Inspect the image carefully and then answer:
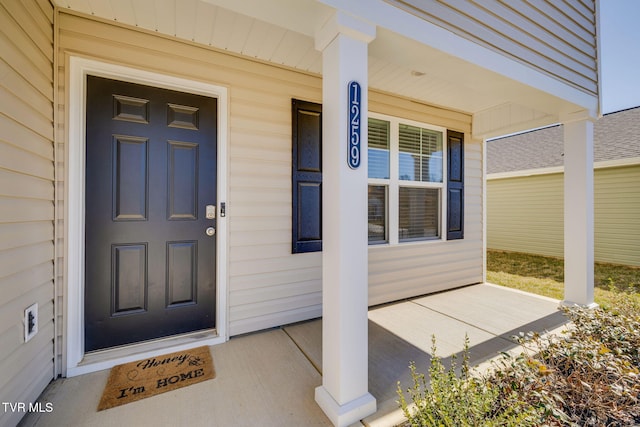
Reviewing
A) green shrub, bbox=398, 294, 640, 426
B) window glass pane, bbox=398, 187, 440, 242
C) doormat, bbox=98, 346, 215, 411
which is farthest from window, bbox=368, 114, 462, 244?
doormat, bbox=98, 346, 215, 411

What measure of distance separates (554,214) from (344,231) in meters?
8.21

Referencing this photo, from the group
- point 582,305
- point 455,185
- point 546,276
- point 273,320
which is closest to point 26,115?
point 273,320

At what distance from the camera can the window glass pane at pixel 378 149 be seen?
328cm

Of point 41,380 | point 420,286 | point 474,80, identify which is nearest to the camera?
point 41,380

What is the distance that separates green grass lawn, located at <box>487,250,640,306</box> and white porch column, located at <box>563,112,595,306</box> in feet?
2.69

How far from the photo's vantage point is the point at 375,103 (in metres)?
3.22

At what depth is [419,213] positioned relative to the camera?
146 inches

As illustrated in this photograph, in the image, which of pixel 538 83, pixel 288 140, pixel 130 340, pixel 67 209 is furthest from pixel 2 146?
pixel 538 83

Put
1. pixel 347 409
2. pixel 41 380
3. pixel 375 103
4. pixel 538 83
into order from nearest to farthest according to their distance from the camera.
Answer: pixel 347 409
pixel 41 380
pixel 538 83
pixel 375 103

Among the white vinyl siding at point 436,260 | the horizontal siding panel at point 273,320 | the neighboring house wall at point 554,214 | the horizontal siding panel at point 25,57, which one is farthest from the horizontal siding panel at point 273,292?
the neighboring house wall at point 554,214

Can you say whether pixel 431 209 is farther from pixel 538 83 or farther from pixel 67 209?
pixel 67 209

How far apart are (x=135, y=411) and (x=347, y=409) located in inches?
47.7

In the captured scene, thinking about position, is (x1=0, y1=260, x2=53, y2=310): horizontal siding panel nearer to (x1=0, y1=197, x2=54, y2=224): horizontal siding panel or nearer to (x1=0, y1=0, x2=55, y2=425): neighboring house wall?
(x1=0, y1=0, x2=55, y2=425): neighboring house wall

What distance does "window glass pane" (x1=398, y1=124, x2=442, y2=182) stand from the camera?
350 centimetres
